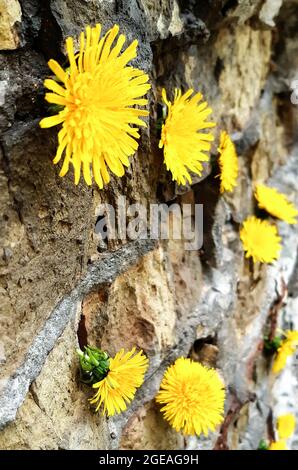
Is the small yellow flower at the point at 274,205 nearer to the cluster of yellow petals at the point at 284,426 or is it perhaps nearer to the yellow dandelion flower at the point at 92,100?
the cluster of yellow petals at the point at 284,426

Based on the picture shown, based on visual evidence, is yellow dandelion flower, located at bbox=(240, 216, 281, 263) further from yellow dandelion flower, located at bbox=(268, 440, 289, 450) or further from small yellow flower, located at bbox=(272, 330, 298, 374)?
yellow dandelion flower, located at bbox=(268, 440, 289, 450)

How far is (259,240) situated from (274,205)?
0.15m

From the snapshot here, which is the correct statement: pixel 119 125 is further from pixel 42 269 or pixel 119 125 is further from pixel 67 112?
pixel 42 269

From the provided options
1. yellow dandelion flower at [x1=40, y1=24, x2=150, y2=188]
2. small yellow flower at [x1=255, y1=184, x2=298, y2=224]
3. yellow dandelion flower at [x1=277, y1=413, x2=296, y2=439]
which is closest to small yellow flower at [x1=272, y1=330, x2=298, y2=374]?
yellow dandelion flower at [x1=277, y1=413, x2=296, y2=439]

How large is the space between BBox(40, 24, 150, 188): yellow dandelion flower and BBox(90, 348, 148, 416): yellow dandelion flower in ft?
1.20

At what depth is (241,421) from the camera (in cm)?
147

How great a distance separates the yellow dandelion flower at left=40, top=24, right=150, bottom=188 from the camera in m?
0.58

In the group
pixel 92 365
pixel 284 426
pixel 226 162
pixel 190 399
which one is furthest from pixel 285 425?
pixel 92 365

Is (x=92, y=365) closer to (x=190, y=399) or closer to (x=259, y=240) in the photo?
(x=190, y=399)

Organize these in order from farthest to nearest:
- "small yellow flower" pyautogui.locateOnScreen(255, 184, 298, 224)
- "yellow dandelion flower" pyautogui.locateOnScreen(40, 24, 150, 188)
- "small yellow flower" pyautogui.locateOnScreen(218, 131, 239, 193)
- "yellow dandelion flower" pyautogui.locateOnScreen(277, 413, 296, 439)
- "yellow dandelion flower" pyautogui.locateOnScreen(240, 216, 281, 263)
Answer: "yellow dandelion flower" pyautogui.locateOnScreen(277, 413, 296, 439)
"small yellow flower" pyautogui.locateOnScreen(255, 184, 298, 224)
"yellow dandelion flower" pyautogui.locateOnScreen(240, 216, 281, 263)
"small yellow flower" pyautogui.locateOnScreen(218, 131, 239, 193)
"yellow dandelion flower" pyautogui.locateOnScreen(40, 24, 150, 188)

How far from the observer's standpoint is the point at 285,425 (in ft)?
5.47

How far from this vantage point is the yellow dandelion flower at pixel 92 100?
0.58m

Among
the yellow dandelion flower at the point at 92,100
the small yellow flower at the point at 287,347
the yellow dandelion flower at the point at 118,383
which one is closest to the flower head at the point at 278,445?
the small yellow flower at the point at 287,347

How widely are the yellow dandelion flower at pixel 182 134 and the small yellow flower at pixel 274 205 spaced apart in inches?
26.2
